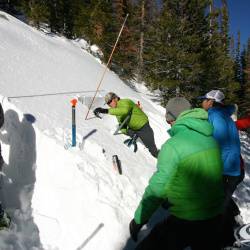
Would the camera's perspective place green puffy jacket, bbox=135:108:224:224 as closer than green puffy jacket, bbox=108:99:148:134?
Yes

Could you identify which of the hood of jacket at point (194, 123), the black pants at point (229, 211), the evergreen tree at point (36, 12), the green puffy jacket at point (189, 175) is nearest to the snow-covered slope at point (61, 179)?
the black pants at point (229, 211)

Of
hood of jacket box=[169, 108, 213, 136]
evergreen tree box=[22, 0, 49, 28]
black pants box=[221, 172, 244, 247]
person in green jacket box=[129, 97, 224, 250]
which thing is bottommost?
black pants box=[221, 172, 244, 247]

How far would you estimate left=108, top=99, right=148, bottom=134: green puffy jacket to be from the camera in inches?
280

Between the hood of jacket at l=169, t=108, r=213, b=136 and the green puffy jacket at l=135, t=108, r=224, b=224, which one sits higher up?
the hood of jacket at l=169, t=108, r=213, b=136

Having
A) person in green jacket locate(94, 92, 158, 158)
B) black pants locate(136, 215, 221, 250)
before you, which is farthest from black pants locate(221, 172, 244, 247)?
person in green jacket locate(94, 92, 158, 158)

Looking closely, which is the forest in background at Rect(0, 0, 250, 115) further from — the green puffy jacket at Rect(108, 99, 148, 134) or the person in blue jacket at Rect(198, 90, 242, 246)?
the person in blue jacket at Rect(198, 90, 242, 246)

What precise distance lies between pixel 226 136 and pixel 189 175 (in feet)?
5.61

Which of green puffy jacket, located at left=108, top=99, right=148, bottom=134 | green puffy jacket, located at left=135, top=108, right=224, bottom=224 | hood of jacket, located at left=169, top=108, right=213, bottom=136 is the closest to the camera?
green puffy jacket, located at left=135, top=108, right=224, bottom=224

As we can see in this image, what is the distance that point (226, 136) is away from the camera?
4.20 m

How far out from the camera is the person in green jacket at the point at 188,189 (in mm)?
2707

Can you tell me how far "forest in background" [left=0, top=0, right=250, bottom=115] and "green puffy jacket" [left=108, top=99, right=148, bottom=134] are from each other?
1052 centimetres

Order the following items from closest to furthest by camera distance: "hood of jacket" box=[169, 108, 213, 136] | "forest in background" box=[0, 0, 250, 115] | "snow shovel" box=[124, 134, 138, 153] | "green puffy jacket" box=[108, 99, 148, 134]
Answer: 1. "hood of jacket" box=[169, 108, 213, 136]
2. "green puffy jacket" box=[108, 99, 148, 134]
3. "snow shovel" box=[124, 134, 138, 153]
4. "forest in background" box=[0, 0, 250, 115]

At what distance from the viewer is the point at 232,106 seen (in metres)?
4.54

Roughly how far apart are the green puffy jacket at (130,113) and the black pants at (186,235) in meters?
4.34
